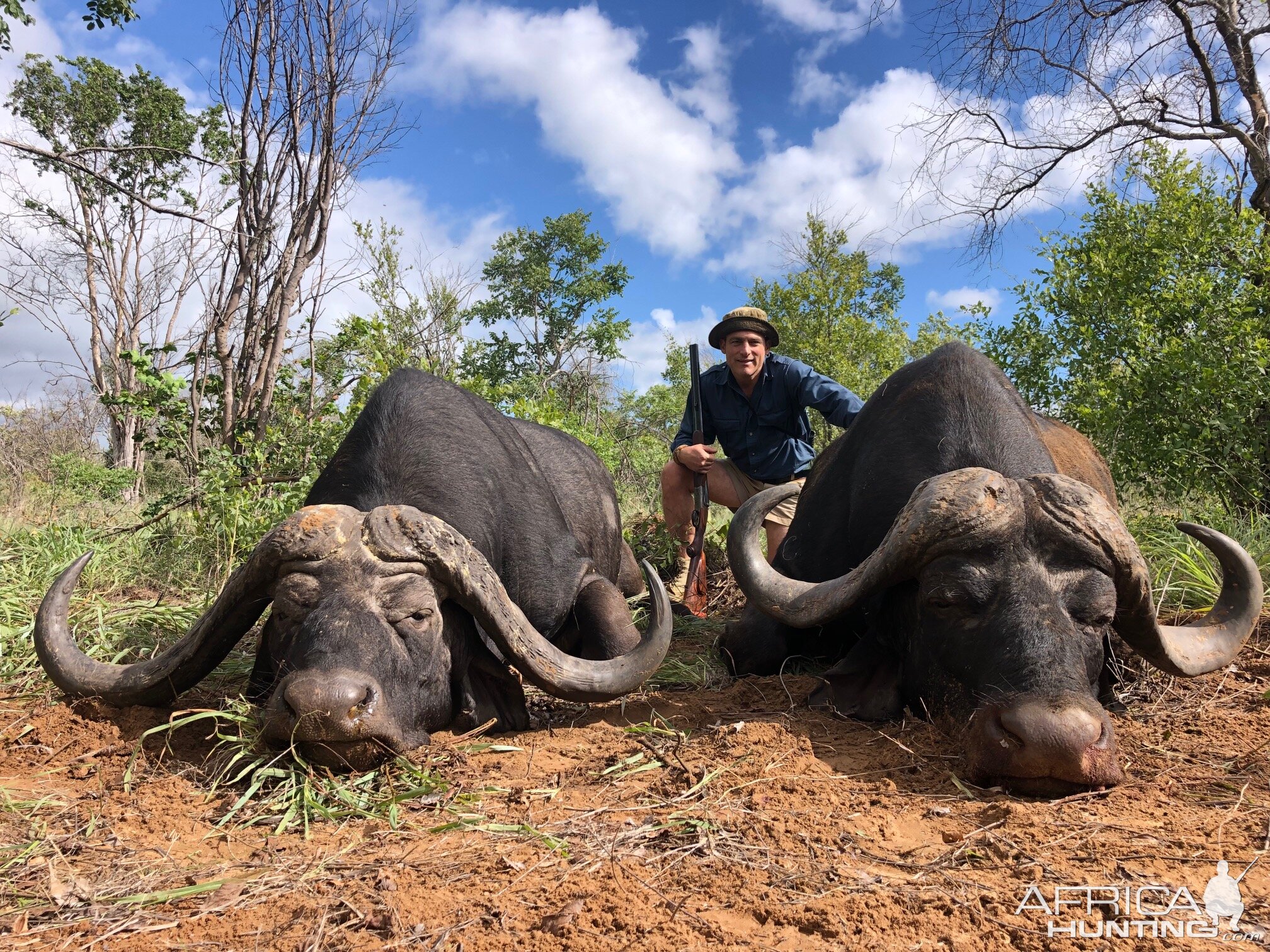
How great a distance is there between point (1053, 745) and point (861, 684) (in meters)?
1.12

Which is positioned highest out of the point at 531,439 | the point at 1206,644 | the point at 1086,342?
the point at 1086,342

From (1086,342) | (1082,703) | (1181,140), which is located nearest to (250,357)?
(1082,703)

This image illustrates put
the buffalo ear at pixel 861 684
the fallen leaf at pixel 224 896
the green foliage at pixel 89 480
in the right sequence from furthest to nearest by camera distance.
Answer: the green foliage at pixel 89 480, the buffalo ear at pixel 861 684, the fallen leaf at pixel 224 896

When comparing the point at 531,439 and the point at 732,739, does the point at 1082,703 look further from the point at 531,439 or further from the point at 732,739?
the point at 531,439

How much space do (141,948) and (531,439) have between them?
4.04 meters

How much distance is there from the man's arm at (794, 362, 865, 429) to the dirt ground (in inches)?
122

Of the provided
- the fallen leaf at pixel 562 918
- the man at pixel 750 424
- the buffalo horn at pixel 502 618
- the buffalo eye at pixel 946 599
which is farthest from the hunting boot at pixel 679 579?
the fallen leaf at pixel 562 918

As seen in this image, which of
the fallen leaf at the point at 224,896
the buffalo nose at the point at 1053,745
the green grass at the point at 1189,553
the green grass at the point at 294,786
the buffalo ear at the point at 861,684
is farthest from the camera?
the green grass at the point at 1189,553

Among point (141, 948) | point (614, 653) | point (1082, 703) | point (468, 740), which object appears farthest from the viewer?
point (614, 653)

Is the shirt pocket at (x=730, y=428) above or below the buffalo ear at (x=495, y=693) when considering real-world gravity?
above

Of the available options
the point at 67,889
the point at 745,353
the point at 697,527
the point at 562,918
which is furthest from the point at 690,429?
the point at 67,889

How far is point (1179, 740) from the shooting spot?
304cm

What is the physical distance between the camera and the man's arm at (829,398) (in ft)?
19.8

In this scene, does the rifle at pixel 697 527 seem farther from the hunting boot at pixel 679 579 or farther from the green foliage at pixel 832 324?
the green foliage at pixel 832 324
